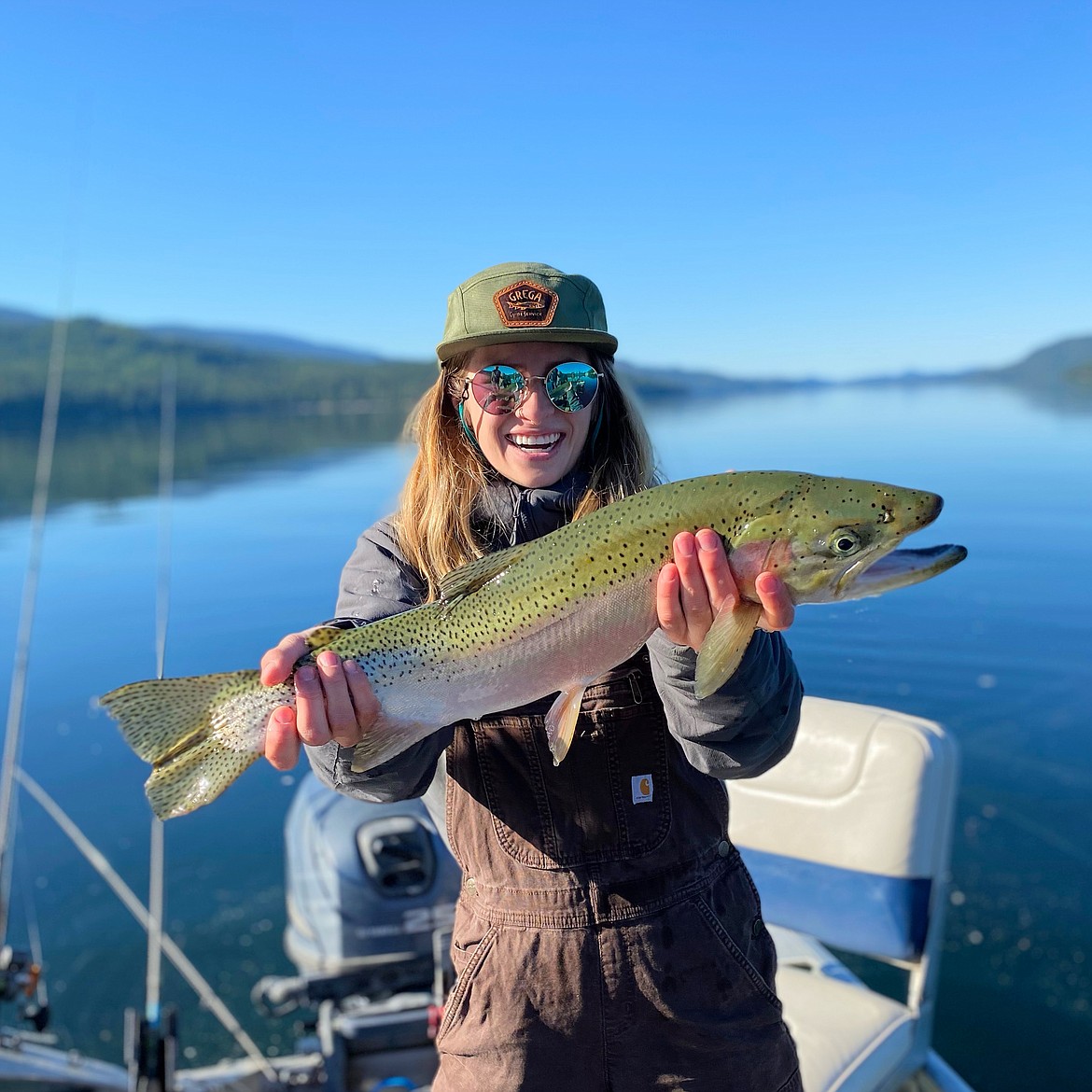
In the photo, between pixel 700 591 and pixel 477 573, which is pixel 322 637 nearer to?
pixel 477 573

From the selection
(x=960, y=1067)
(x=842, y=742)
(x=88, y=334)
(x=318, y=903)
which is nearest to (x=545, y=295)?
(x=842, y=742)

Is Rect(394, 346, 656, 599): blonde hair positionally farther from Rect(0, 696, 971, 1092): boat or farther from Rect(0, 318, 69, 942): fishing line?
Rect(0, 318, 69, 942): fishing line

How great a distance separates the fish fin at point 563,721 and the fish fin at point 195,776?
0.89 metres

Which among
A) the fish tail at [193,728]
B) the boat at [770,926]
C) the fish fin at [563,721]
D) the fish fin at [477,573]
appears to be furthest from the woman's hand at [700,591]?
the boat at [770,926]

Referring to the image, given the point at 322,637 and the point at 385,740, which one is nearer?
the point at 385,740

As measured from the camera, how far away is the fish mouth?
2.35 m

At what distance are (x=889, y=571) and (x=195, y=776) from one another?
2140 millimetres

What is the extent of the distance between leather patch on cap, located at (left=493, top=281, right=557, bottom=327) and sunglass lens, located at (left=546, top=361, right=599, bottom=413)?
0.19 metres

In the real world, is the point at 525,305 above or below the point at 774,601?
above

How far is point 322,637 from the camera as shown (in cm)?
264

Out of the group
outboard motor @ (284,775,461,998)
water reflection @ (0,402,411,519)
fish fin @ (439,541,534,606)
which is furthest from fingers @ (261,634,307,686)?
water reflection @ (0,402,411,519)

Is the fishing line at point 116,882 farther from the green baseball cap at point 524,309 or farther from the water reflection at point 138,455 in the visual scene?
the water reflection at point 138,455

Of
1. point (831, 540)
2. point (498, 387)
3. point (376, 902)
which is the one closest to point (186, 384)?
point (376, 902)

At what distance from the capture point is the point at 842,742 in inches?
161
